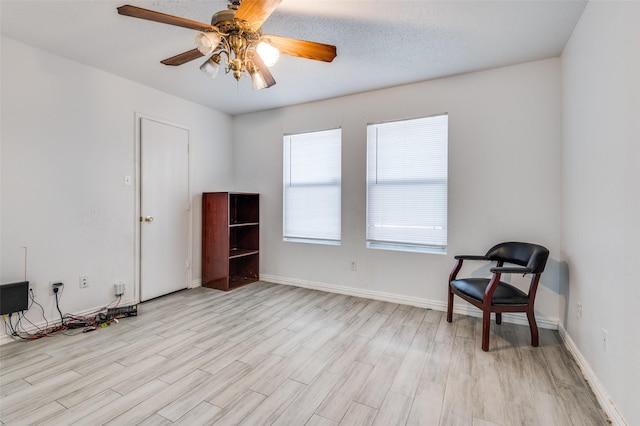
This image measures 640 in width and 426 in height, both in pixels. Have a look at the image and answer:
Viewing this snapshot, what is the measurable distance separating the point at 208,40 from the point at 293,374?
212 cm

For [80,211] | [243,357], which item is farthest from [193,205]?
[243,357]

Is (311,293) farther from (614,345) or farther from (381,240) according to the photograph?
(614,345)

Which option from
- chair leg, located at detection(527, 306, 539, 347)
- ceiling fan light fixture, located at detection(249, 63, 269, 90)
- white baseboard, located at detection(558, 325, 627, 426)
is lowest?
white baseboard, located at detection(558, 325, 627, 426)

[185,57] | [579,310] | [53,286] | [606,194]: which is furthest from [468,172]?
[53,286]

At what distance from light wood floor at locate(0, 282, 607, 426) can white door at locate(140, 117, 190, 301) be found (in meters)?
0.69

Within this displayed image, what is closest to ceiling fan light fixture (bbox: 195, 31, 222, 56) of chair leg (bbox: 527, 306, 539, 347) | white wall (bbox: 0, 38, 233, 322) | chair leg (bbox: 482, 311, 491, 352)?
white wall (bbox: 0, 38, 233, 322)

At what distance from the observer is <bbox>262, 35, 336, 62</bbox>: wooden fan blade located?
179cm

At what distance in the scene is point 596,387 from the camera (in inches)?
69.6

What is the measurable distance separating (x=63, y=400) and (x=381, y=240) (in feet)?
9.68

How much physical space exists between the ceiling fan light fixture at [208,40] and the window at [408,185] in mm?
2229

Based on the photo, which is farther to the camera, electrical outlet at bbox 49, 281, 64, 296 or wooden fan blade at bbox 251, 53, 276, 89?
electrical outlet at bbox 49, 281, 64, 296

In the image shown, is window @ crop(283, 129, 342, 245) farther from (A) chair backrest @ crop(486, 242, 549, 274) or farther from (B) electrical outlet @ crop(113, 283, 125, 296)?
(B) electrical outlet @ crop(113, 283, 125, 296)

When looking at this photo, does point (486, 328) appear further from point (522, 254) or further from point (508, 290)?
point (522, 254)

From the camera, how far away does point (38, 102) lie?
8.44ft
